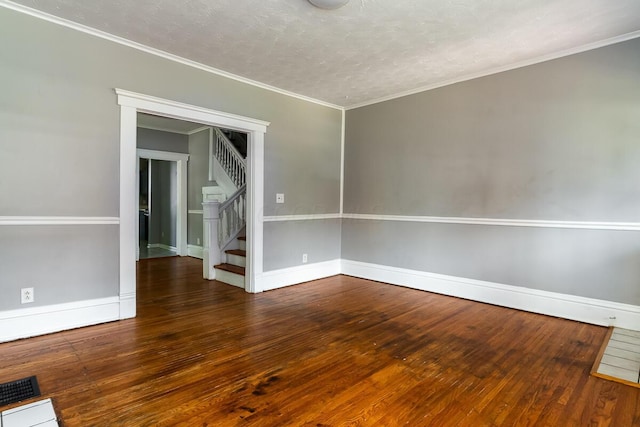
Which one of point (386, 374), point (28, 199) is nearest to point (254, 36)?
point (28, 199)

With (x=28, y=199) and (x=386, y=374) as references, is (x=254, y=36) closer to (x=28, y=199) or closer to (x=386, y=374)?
(x=28, y=199)

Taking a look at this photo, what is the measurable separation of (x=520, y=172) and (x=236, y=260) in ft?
12.4

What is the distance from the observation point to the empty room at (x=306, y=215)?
6.81 ft

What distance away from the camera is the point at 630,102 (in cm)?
301

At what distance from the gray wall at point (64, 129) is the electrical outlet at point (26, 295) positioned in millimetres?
37

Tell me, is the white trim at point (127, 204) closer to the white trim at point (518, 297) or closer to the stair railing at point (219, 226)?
the stair railing at point (219, 226)

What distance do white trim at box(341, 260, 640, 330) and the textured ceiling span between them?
243 cm

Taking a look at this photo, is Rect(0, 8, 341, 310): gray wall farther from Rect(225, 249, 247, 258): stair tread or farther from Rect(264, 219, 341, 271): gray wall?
Rect(225, 249, 247, 258): stair tread

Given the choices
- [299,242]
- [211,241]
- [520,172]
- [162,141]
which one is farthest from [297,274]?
[162,141]

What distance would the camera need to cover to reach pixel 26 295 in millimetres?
2732

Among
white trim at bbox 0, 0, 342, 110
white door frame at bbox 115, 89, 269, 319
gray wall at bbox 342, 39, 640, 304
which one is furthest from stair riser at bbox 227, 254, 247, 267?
white trim at bbox 0, 0, 342, 110

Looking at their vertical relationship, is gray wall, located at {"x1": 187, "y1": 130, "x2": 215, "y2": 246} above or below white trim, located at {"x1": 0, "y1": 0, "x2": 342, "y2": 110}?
below

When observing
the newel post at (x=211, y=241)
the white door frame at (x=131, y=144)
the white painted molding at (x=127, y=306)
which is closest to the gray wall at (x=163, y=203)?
the newel post at (x=211, y=241)

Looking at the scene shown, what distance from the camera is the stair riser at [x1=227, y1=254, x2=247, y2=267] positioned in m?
4.81
